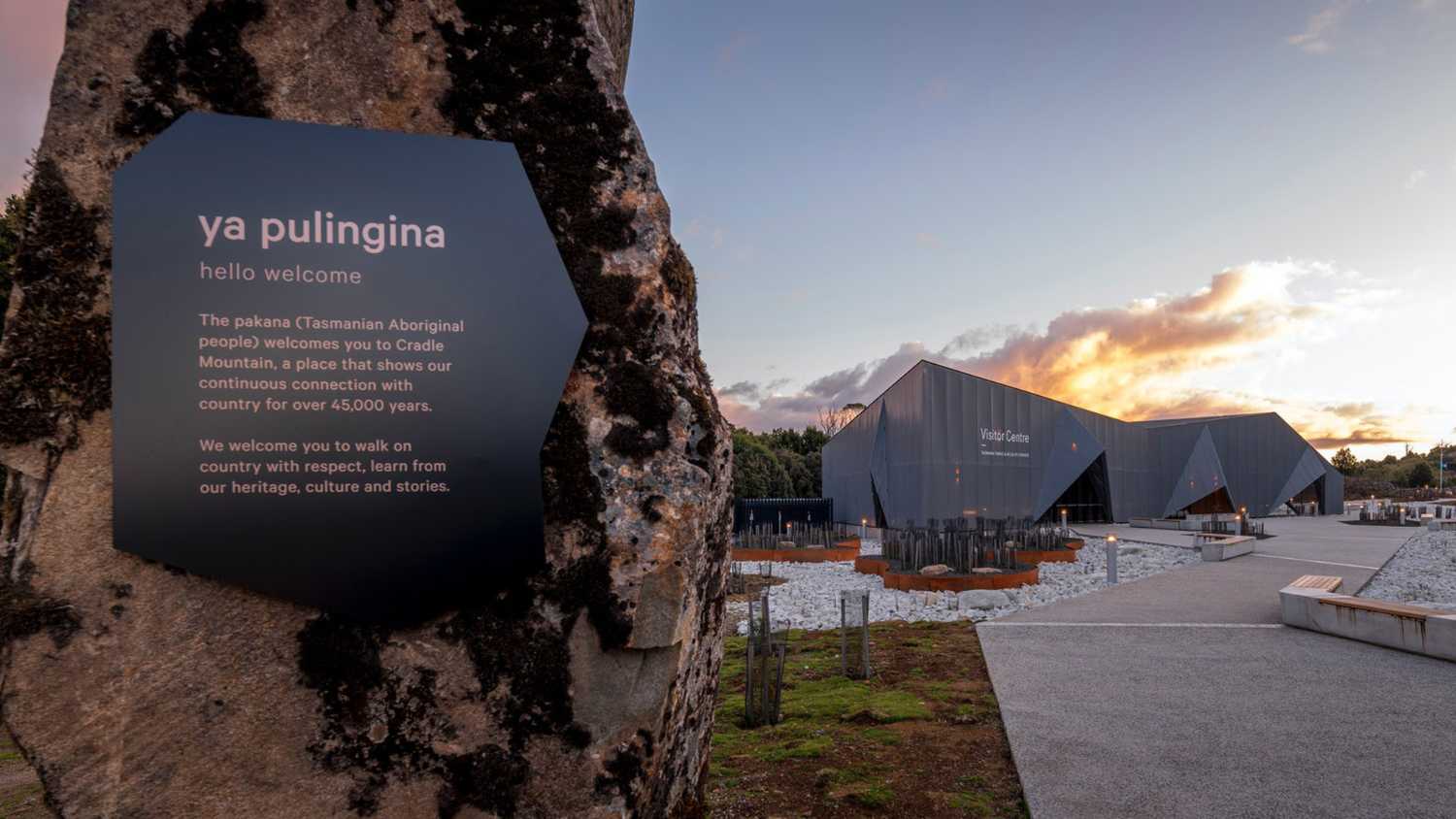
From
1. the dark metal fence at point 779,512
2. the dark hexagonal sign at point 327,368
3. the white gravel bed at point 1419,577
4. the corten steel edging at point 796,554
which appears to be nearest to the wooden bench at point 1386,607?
the white gravel bed at point 1419,577

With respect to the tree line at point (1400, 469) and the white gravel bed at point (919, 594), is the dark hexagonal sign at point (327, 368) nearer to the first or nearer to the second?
the white gravel bed at point (919, 594)

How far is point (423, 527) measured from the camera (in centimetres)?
229

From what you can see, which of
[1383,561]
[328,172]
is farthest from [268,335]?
[1383,561]

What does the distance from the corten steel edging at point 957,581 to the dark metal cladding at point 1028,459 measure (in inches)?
424

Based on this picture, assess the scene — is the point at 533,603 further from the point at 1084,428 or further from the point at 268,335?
the point at 1084,428

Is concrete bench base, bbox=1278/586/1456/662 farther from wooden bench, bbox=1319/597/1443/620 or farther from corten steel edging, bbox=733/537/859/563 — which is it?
corten steel edging, bbox=733/537/859/563

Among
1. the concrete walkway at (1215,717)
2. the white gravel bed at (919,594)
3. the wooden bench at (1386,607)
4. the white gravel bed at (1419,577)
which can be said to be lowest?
the white gravel bed at (919,594)

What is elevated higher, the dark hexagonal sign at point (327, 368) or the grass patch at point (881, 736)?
the dark hexagonal sign at point (327, 368)

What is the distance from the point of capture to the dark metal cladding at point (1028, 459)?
24703 mm

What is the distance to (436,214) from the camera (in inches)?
93.8

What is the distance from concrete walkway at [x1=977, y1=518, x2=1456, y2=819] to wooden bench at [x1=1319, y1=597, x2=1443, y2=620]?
14.4 inches

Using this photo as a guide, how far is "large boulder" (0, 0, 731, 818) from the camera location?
84.6 inches

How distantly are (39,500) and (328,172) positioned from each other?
1346mm

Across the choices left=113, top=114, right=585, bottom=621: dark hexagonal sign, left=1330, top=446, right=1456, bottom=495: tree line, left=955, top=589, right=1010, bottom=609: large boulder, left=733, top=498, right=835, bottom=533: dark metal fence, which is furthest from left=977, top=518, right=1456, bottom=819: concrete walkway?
left=1330, top=446, right=1456, bottom=495: tree line
